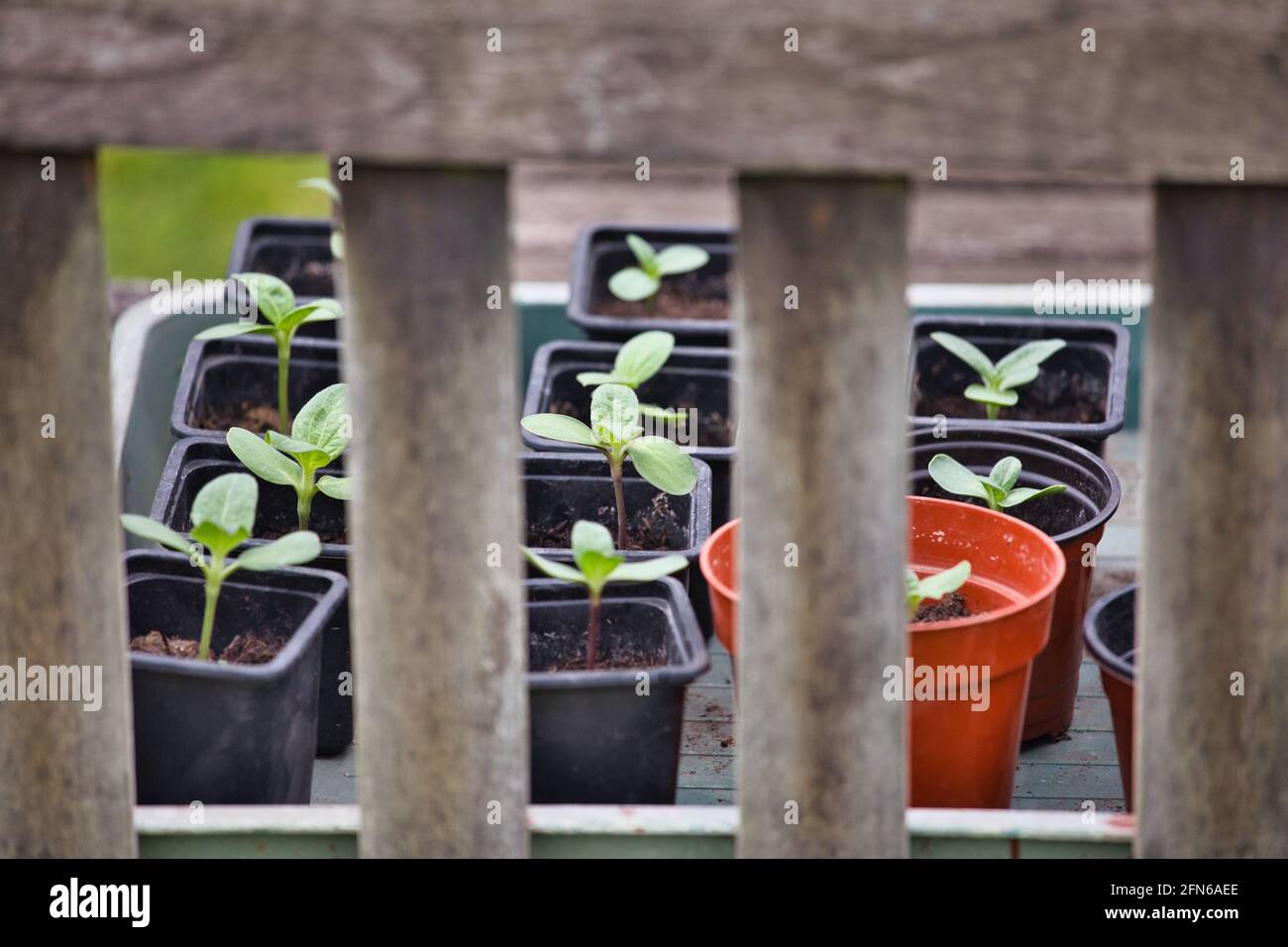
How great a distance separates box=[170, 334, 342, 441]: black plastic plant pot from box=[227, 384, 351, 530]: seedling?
513mm

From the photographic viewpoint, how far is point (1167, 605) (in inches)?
51.2

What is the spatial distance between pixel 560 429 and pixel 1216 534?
0.83 m

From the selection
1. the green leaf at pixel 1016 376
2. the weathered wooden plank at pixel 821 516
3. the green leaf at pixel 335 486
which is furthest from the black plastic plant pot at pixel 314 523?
the green leaf at pixel 1016 376

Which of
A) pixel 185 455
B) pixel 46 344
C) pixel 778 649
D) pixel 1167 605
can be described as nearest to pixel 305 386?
pixel 185 455

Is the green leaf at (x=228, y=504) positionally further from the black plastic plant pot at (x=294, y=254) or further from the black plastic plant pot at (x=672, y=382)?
the black plastic plant pot at (x=294, y=254)

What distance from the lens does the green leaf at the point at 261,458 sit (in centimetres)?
181

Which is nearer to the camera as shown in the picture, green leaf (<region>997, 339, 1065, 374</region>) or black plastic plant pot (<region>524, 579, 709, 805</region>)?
black plastic plant pot (<region>524, 579, 709, 805</region>)

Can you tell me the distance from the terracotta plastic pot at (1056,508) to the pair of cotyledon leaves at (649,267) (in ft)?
2.13

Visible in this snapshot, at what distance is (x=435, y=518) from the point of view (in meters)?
1.27

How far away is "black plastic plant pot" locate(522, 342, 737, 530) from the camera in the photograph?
8.18 feet

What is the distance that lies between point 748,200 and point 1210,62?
0.36m

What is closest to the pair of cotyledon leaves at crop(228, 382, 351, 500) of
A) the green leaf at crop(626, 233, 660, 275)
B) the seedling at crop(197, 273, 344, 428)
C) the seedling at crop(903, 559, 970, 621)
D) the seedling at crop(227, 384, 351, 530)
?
the seedling at crop(227, 384, 351, 530)

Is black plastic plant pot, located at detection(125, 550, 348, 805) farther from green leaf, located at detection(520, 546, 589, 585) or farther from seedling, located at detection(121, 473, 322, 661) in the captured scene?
green leaf, located at detection(520, 546, 589, 585)
